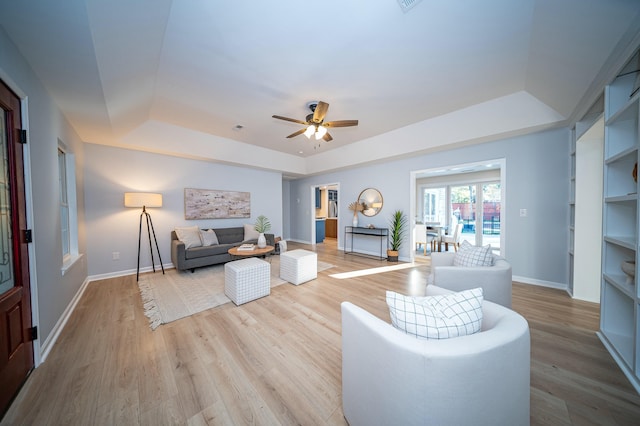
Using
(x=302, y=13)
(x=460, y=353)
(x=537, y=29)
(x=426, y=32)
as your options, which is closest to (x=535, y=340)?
(x=460, y=353)

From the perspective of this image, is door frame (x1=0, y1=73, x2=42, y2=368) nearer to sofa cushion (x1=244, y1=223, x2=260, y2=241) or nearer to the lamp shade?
the lamp shade

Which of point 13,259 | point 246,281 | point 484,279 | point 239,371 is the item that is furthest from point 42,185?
point 484,279

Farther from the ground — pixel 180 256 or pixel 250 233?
pixel 250 233

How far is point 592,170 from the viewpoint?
270 centimetres

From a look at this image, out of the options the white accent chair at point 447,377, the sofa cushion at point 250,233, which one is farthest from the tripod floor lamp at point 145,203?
the white accent chair at point 447,377

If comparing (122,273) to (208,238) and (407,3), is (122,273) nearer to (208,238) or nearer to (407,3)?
(208,238)

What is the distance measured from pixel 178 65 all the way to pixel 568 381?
177 inches

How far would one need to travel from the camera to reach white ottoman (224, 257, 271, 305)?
2.70 metres

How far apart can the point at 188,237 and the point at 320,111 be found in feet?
11.2

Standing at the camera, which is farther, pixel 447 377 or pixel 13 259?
pixel 13 259

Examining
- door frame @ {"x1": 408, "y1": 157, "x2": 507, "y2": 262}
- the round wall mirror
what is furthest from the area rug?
door frame @ {"x1": 408, "y1": 157, "x2": 507, "y2": 262}

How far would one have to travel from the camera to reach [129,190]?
4027mm

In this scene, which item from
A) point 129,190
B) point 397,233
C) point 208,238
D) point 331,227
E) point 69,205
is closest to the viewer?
point 69,205

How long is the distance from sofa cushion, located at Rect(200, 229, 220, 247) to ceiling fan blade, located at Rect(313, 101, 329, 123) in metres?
3.22
